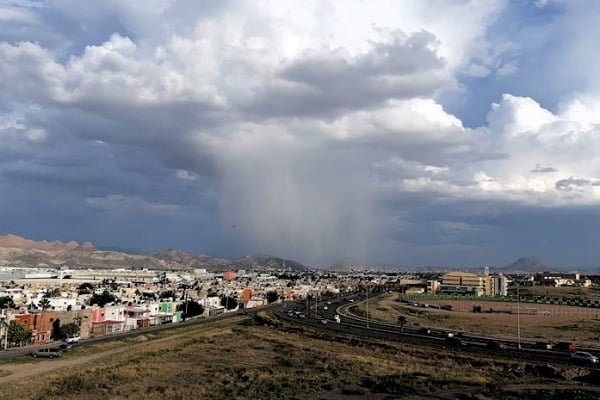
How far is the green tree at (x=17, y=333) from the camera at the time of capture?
247 feet

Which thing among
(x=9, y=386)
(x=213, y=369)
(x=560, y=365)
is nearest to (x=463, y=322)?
(x=560, y=365)

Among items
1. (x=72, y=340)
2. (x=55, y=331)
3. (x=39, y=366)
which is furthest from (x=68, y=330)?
(x=39, y=366)

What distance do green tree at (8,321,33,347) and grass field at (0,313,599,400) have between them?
15.7 meters

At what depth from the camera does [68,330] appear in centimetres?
8556

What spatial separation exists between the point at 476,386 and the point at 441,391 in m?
3.36

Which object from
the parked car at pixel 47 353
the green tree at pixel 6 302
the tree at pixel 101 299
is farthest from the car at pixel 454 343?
the tree at pixel 101 299

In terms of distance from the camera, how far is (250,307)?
543 ft

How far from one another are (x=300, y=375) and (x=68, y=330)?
52489 millimetres

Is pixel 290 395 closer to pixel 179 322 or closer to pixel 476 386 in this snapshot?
pixel 476 386

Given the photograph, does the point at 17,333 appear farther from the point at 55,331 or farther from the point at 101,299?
the point at 101,299

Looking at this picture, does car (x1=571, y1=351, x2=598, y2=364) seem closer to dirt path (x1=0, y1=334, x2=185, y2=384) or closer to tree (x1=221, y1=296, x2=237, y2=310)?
dirt path (x1=0, y1=334, x2=185, y2=384)

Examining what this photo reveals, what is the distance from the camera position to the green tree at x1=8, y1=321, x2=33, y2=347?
247 feet

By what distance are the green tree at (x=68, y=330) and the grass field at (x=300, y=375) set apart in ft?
57.4

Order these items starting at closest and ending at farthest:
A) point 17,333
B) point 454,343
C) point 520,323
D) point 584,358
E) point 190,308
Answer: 1. point 584,358
2. point 454,343
3. point 17,333
4. point 520,323
5. point 190,308
